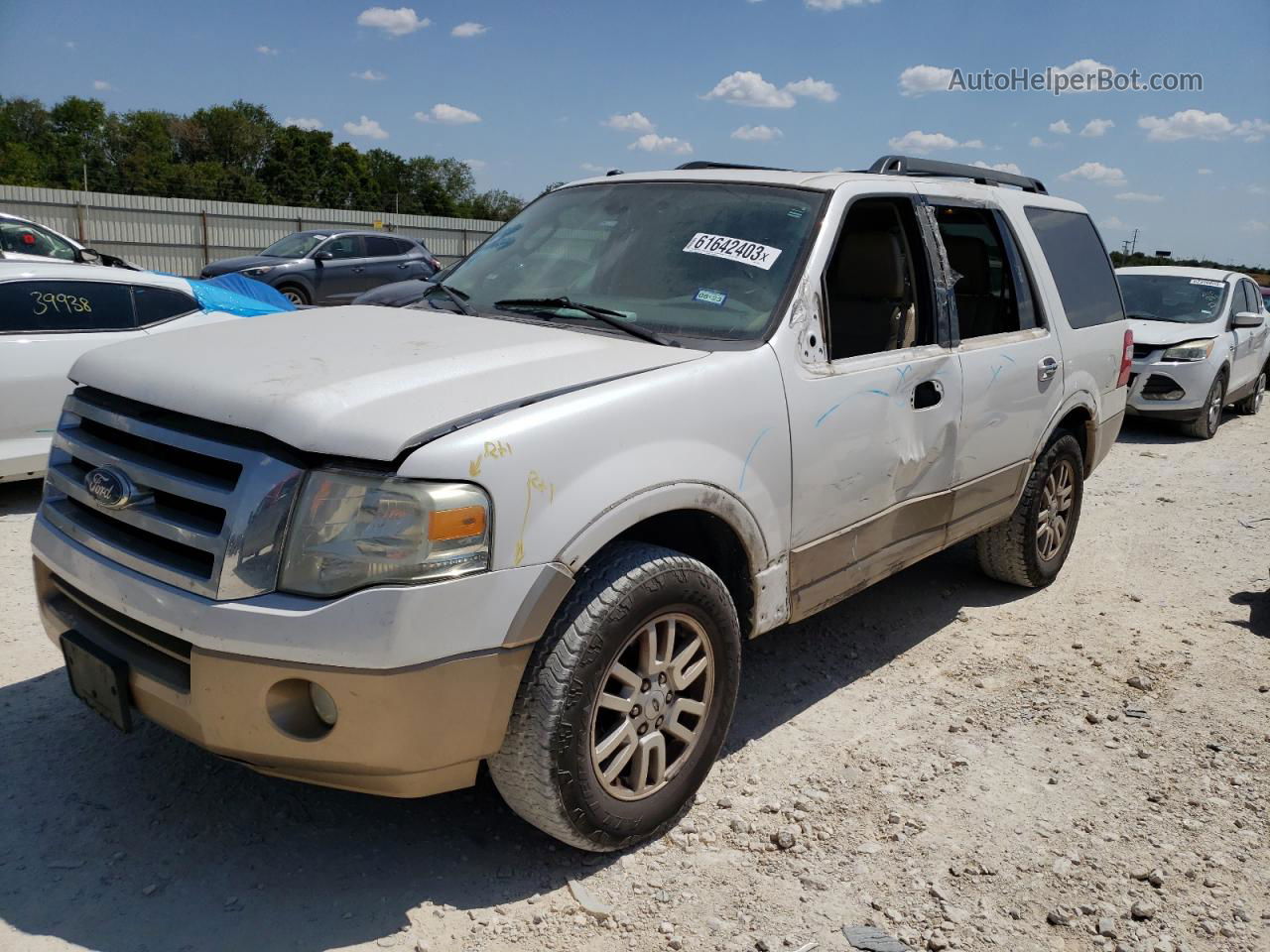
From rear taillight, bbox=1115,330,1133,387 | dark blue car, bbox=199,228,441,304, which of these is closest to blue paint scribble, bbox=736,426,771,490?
rear taillight, bbox=1115,330,1133,387

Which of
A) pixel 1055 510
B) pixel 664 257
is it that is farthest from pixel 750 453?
pixel 1055 510

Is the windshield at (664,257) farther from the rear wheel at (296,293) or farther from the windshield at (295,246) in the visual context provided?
the windshield at (295,246)

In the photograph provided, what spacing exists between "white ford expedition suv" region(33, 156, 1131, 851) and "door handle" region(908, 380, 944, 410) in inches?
0.6

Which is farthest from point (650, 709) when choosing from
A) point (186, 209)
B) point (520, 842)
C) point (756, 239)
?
point (186, 209)

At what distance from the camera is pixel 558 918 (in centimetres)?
267

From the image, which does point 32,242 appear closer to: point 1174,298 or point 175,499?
point 175,499

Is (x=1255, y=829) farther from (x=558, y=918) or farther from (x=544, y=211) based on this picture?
(x=544, y=211)

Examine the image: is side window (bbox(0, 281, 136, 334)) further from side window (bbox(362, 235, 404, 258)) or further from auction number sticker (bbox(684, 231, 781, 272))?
side window (bbox(362, 235, 404, 258))

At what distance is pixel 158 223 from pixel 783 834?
26.6 m

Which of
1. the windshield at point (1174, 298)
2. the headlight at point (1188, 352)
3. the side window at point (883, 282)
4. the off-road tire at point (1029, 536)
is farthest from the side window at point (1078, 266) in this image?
the windshield at point (1174, 298)

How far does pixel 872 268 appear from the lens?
4.05 metres

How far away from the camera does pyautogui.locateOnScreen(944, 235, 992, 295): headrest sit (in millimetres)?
4543

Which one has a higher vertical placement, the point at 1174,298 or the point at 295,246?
the point at 295,246

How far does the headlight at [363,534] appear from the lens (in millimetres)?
2324
